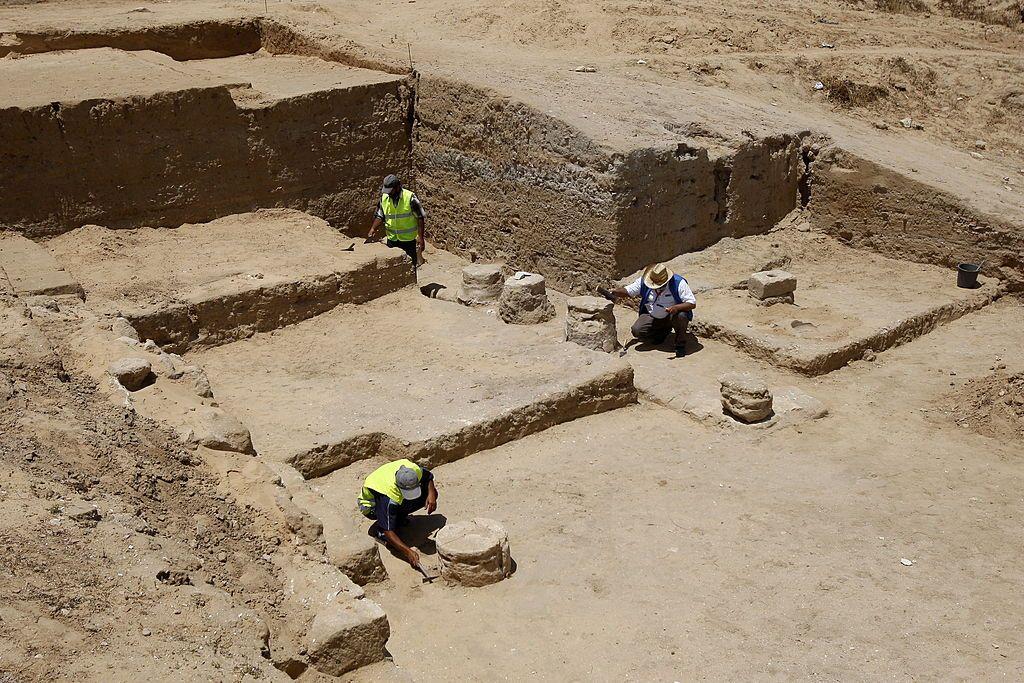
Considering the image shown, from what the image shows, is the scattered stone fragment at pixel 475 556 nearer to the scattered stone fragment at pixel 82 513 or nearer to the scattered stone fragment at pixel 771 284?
the scattered stone fragment at pixel 82 513

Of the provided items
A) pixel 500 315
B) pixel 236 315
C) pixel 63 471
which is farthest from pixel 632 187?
pixel 63 471

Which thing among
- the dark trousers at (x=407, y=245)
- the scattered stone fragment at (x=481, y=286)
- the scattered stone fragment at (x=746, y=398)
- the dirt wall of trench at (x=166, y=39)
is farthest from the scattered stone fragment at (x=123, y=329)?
the dirt wall of trench at (x=166, y=39)

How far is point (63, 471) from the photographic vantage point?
5.19 m

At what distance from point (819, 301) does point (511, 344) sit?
3.55 meters

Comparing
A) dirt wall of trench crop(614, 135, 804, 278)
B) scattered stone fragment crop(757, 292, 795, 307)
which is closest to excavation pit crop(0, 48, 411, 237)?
dirt wall of trench crop(614, 135, 804, 278)

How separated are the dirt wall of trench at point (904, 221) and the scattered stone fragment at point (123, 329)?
26.1 ft

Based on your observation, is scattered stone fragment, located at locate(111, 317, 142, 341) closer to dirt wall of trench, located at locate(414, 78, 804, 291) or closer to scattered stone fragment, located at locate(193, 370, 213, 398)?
scattered stone fragment, located at locate(193, 370, 213, 398)

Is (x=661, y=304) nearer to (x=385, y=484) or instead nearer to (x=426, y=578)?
(x=385, y=484)

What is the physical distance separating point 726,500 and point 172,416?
12.6ft

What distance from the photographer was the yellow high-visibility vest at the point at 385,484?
22.1ft

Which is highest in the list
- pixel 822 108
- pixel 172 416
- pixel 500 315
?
pixel 822 108

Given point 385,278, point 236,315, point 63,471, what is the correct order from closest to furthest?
point 63,471, point 236,315, point 385,278

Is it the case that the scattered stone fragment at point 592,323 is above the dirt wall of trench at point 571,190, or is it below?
below

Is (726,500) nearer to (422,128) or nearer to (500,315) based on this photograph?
(500,315)
